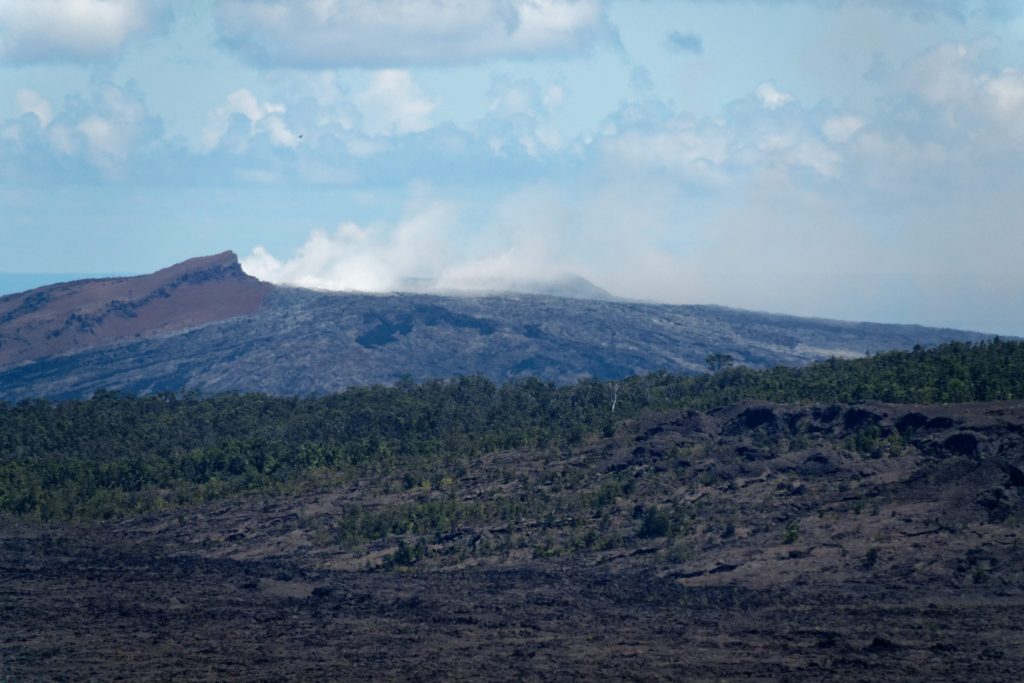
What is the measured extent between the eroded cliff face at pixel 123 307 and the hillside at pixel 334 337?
0.53 feet

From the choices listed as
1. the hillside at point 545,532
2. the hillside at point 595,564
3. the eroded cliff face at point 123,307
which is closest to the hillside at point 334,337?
the eroded cliff face at point 123,307

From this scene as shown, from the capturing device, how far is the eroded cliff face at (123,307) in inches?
4419

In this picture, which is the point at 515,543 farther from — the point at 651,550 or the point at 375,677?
the point at 375,677

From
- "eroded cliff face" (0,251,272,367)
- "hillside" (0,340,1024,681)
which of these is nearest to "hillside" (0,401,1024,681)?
"hillside" (0,340,1024,681)

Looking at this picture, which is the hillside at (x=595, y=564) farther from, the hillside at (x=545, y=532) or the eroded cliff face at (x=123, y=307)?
the eroded cliff face at (x=123, y=307)

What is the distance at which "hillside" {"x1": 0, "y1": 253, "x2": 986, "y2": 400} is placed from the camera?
102m

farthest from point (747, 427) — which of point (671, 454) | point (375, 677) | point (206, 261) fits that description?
point (206, 261)

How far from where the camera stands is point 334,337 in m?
105

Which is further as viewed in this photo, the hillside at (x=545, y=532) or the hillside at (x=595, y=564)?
the hillside at (x=545, y=532)

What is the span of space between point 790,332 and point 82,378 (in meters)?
59.6

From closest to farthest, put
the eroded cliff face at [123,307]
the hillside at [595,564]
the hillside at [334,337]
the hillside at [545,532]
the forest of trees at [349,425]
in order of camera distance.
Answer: the hillside at [595,564], the hillside at [545,532], the forest of trees at [349,425], the hillside at [334,337], the eroded cliff face at [123,307]

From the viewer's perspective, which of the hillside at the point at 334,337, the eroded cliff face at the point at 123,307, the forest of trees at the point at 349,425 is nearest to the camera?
the forest of trees at the point at 349,425

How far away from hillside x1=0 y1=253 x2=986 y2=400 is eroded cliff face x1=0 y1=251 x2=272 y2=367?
0.53ft

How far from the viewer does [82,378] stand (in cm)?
10425
